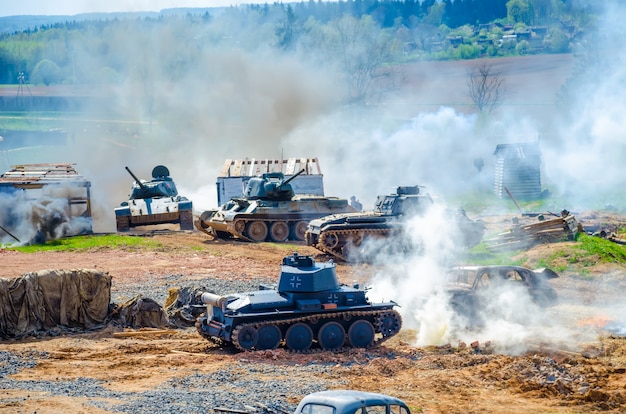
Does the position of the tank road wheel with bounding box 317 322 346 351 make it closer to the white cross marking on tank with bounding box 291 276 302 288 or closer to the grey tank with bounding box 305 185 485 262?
the white cross marking on tank with bounding box 291 276 302 288

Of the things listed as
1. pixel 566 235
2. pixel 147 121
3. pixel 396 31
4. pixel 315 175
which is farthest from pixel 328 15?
pixel 566 235

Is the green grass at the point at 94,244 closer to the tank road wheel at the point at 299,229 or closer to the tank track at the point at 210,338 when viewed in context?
the tank road wheel at the point at 299,229

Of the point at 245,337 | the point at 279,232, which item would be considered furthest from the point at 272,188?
the point at 245,337

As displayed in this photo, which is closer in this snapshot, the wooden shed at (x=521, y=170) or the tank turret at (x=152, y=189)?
the tank turret at (x=152, y=189)

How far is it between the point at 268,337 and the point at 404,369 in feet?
9.08

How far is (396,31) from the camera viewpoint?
139875mm

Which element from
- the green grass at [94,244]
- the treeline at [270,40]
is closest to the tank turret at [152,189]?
the green grass at [94,244]

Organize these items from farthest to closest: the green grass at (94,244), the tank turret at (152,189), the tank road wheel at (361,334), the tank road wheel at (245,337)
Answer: the tank turret at (152,189) → the green grass at (94,244) → the tank road wheel at (361,334) → the tank road wheel at (245,337)

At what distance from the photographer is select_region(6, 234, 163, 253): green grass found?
34438mm

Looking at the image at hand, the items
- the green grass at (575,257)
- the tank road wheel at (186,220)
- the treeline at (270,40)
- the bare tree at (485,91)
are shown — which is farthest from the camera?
the bare tree at (485,91)

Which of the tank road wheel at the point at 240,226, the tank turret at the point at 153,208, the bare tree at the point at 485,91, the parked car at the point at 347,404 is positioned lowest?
the parked car at the point at 347,404

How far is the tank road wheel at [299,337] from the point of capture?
18736mm

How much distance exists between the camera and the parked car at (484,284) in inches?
822

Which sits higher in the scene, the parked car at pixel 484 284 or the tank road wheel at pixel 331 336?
the parked car at pixel 484 284
